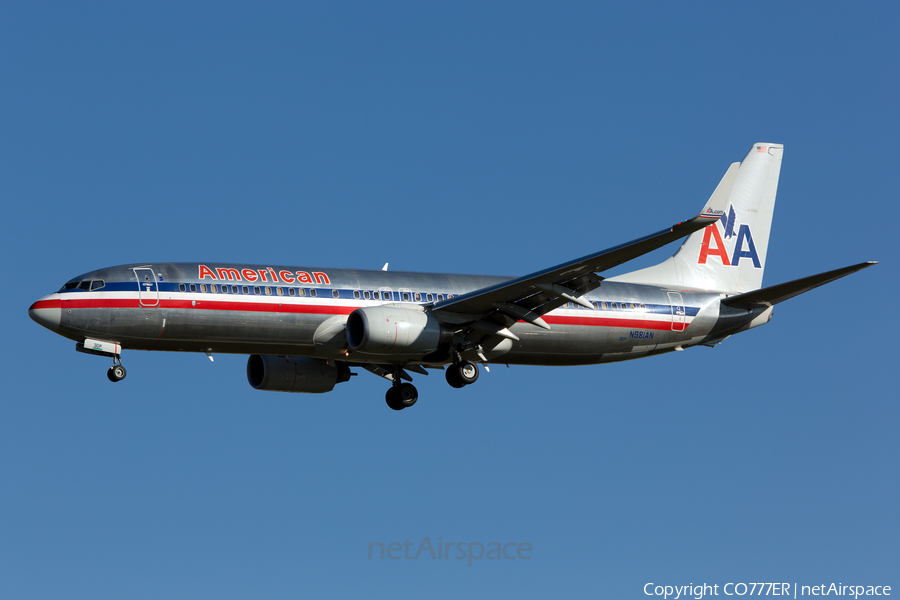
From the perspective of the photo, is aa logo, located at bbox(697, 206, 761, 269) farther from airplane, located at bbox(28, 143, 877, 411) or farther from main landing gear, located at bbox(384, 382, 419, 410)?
main landing gear, located at bbox(384, 382, 419, 410)

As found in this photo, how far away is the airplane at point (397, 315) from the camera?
1307 inches

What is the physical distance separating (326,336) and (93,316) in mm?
7054

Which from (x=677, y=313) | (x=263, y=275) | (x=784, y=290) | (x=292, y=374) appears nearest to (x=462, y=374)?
(x=292, y=374)

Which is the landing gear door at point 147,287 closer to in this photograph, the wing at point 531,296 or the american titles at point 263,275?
the american titles at point 263,275

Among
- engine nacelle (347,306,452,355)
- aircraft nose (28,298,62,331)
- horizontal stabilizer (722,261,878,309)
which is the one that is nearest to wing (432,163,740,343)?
engine nacelle (347,306,452,355)

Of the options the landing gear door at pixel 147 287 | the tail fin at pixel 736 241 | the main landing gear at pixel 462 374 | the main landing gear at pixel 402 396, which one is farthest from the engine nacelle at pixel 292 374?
the tail fin at pixel 736 241

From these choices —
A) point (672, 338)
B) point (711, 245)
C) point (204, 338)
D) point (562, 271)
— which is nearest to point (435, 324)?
point (562, 271)

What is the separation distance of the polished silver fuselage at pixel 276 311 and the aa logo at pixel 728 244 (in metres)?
6.03

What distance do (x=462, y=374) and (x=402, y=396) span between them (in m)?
3.70

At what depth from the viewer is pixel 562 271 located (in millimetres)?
32750

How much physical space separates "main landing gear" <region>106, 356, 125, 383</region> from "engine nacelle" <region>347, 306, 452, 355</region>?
275 inches

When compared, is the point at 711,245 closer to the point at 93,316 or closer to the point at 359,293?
the point at 359,293

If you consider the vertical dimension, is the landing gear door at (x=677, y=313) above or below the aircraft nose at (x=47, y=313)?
above

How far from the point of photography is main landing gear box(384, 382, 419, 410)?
39344 millimetres
